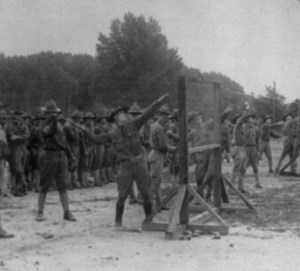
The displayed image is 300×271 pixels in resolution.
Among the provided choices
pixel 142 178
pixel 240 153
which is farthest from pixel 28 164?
pixel 142 178

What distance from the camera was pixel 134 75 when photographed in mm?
47688

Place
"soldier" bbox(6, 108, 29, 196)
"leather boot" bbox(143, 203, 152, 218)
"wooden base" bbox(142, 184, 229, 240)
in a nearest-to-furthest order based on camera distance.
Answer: "wooden base" bbox(142, 184, 229, 240), "leather boot" bbox(143, 203, 152, 218), "soldier" bbox(6, 108, 29, 196)

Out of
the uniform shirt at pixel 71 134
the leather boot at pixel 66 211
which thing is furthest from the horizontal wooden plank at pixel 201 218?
the uniform shirt at pixel 71 134

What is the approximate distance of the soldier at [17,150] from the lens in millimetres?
14000

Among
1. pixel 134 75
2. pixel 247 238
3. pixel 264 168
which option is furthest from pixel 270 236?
pixel 134 75

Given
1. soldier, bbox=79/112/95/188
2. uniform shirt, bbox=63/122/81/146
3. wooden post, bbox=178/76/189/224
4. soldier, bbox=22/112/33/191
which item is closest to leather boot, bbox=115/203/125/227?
wooden post, bbox=178/76/189/224

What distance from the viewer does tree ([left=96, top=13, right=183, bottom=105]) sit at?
1838 inches

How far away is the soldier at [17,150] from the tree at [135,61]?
3230 cm

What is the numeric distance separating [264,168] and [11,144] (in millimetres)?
11081

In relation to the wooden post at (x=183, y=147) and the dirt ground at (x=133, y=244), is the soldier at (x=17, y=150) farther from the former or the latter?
the wooden post at (x=183, y=147)

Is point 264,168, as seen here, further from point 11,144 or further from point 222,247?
point 222,247

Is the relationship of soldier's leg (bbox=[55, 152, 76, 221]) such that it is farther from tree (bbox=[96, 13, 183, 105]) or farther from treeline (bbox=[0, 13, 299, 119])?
tree (bbox=[96, 13, 183, 105])

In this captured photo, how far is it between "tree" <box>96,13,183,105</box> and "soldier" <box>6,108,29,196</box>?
1272 inches

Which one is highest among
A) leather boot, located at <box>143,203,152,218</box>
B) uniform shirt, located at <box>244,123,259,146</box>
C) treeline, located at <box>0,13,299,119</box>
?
treeline, located at <box>0,13,299,119</box>
